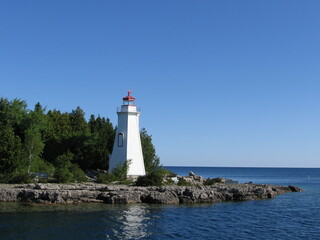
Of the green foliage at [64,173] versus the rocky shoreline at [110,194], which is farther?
the green foliage at [64,173]

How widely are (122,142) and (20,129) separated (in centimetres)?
1407

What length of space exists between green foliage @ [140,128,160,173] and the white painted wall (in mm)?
8204

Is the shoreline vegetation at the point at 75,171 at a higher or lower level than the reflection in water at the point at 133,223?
higher

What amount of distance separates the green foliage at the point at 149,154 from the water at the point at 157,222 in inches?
851

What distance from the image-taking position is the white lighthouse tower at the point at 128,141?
45438mm

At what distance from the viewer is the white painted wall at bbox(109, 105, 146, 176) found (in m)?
45.4

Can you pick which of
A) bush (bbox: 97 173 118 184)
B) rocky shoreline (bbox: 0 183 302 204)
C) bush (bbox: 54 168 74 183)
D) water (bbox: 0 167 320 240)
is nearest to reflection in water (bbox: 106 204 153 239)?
water (bbox: 0 167 320 240)

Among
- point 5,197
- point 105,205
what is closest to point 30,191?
point 5,197

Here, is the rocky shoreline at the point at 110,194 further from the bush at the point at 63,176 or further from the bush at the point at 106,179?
the bush at the point at 106,179

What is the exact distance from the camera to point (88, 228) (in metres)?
23.4

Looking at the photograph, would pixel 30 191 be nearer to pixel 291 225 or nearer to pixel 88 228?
pixel 88 228

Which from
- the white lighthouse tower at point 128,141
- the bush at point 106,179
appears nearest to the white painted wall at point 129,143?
the white lighthouse tower at point 128,141

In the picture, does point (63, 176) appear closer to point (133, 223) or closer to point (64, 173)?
point (64, 173)

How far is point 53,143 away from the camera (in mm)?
51531
